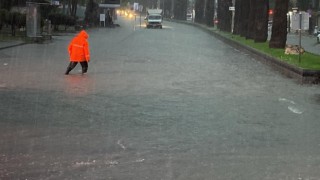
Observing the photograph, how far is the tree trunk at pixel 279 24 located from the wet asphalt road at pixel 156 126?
1069cm

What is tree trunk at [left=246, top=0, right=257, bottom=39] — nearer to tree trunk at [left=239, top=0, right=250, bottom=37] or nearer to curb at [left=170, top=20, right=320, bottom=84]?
tree trunk at [left=239, top=0, right=250, bottom=37]

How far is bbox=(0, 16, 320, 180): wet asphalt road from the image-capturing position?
671 cm

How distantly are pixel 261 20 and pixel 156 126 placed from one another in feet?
87.3

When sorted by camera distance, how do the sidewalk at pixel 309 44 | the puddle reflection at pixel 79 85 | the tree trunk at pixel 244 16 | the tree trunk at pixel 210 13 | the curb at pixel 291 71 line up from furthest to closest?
the tree trunk at pixel 210 13 < the tree trunk at pixel 244 16 < the sidewalk at pixel 309 44 < the curb at pixel 291 71 < the puddle reflection at pixel 79 85

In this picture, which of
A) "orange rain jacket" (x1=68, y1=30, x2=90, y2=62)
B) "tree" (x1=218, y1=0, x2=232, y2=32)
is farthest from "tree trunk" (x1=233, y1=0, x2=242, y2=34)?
"orange rain jacket" (x1=68, y1=30, x2=90, y2=62)

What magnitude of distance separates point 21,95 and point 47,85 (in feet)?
5.90

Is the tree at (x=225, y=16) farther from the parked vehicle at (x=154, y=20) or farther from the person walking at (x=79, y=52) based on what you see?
the person walking at (x=79, y=52)

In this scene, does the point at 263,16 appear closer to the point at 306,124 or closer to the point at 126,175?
the point at 306,124

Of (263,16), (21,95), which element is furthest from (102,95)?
(263,16)

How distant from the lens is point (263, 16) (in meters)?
34.5

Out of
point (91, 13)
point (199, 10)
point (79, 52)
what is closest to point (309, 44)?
point (91, 13)

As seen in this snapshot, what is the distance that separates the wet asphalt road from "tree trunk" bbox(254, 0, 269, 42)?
56.4ft

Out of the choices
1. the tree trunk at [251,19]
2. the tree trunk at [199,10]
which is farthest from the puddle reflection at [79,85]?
the tree trunk at [199,10]

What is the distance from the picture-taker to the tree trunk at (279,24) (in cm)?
2765
